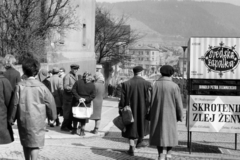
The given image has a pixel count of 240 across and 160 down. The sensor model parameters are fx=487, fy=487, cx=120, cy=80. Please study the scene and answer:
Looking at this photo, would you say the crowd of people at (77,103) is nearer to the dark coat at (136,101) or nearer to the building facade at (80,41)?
the dark coat at (136,101)

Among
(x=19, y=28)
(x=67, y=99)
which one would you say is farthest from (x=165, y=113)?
(x=19, y=28)

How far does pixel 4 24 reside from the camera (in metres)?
19.0

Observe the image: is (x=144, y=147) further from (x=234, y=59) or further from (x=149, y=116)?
(x=234, y=59)

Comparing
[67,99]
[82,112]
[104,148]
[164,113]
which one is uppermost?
[164,113]

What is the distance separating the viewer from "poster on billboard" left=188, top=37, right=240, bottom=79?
31.9ft

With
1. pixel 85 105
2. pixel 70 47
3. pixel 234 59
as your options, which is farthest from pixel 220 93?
pixel 70 47

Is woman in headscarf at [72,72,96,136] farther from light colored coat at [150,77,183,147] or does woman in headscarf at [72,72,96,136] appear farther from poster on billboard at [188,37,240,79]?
light colored coat at [150,77,183,147]

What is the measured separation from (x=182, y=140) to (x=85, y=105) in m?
2.63

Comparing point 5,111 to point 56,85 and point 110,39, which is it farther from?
point 110,39

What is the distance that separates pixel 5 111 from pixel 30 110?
361 millimetres

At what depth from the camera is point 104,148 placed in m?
10.1

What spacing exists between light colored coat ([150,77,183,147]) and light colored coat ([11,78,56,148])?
2338 millimetres

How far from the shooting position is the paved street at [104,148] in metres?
9.05

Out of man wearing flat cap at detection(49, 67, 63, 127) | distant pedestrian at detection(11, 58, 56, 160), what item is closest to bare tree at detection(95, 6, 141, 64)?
man wearing flat cap at detection(49, 67, 63, 127)
